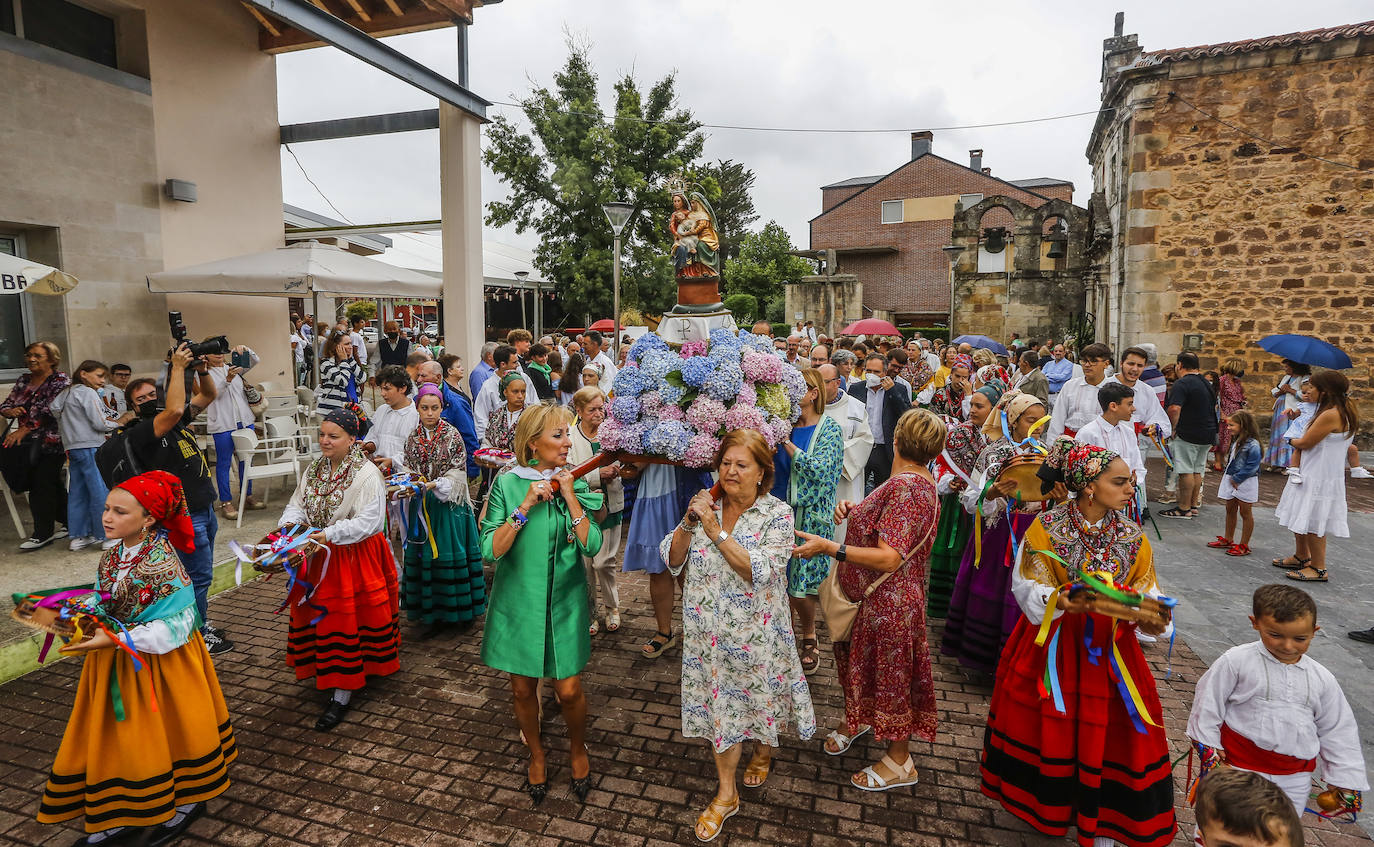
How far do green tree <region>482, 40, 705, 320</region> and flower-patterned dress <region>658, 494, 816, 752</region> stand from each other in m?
21.8

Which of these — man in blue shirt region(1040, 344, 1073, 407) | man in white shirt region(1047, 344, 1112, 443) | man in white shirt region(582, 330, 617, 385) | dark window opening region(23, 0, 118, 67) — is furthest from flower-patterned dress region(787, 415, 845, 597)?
dark window opening region(23, 0, 118, 67)

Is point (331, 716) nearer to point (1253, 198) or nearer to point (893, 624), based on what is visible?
point (893, 624)

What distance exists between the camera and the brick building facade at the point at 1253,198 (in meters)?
12.1

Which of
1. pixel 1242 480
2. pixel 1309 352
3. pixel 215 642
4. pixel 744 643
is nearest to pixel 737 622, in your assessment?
pixel 744 643

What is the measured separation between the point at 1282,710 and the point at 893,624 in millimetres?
1497

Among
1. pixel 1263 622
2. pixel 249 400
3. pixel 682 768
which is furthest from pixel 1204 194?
pixel 249 400

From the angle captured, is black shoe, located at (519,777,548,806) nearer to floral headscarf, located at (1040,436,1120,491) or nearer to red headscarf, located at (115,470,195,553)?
red headscarf, located at (115,470,195,553)

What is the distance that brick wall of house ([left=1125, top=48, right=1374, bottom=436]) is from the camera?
12.1 meters

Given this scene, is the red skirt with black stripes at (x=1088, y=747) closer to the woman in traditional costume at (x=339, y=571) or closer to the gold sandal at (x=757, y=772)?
the gold sandal at (x=757, y=772)

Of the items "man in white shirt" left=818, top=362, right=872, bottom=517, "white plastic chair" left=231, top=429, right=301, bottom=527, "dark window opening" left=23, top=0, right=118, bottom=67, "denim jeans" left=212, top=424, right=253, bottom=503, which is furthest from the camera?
"dark window opening" left=23, top=0, right=118, bottom=67

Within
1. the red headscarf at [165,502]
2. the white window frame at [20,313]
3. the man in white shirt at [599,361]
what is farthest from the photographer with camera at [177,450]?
the white window frame at [20,313]

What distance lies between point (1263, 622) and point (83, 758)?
490cm

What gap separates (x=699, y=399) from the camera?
14.5 feet

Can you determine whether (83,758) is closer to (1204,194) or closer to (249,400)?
(249,400)
